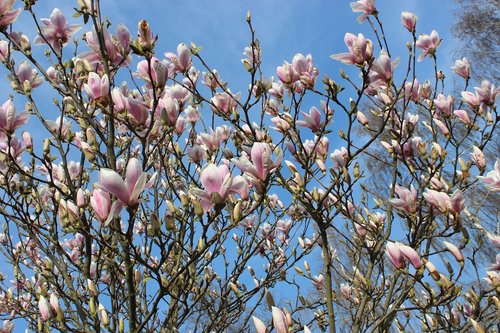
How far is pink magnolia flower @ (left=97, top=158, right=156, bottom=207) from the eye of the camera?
1.27 metres

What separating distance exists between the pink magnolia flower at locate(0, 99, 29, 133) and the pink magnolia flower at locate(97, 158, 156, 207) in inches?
31.6

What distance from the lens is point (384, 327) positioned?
2.11 m

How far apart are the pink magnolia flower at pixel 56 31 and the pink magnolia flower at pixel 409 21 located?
5.47ft

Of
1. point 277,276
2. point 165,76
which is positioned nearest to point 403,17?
point 165,76

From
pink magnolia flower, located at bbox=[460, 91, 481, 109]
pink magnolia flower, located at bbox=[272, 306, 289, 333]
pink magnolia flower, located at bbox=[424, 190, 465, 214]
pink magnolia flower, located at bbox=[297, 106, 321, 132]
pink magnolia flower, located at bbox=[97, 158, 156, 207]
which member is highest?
pink magnolia flower, located at bbox=[460, 91, 481, 109]

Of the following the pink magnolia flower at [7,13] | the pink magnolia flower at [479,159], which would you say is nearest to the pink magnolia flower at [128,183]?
the pink magnolia flower at [7,13]

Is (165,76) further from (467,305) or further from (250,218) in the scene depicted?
(467,305)

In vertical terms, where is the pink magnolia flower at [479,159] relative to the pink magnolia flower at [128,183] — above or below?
above

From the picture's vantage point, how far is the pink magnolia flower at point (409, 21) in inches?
100

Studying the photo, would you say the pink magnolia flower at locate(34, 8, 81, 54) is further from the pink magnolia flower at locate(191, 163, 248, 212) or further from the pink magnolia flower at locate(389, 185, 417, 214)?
the pink magnolia flower at locate(389, 185, 417, 214)

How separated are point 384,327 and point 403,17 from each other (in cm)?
161

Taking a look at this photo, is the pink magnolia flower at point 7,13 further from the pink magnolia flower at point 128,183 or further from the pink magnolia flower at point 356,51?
the pink magnolia flower at point 356,51

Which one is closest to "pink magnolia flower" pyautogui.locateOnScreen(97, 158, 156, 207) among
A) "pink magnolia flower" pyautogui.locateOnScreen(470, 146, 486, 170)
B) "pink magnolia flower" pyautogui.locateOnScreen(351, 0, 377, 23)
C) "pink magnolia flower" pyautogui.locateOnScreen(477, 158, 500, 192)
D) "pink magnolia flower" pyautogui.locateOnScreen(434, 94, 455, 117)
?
"pink magnolia flower" pyautogui.locateOnScreen(477, 158, 500, 192)

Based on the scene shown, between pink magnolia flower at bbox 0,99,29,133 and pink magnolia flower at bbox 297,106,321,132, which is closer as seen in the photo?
pink magnolia flower at bbox 0,99,29,133
